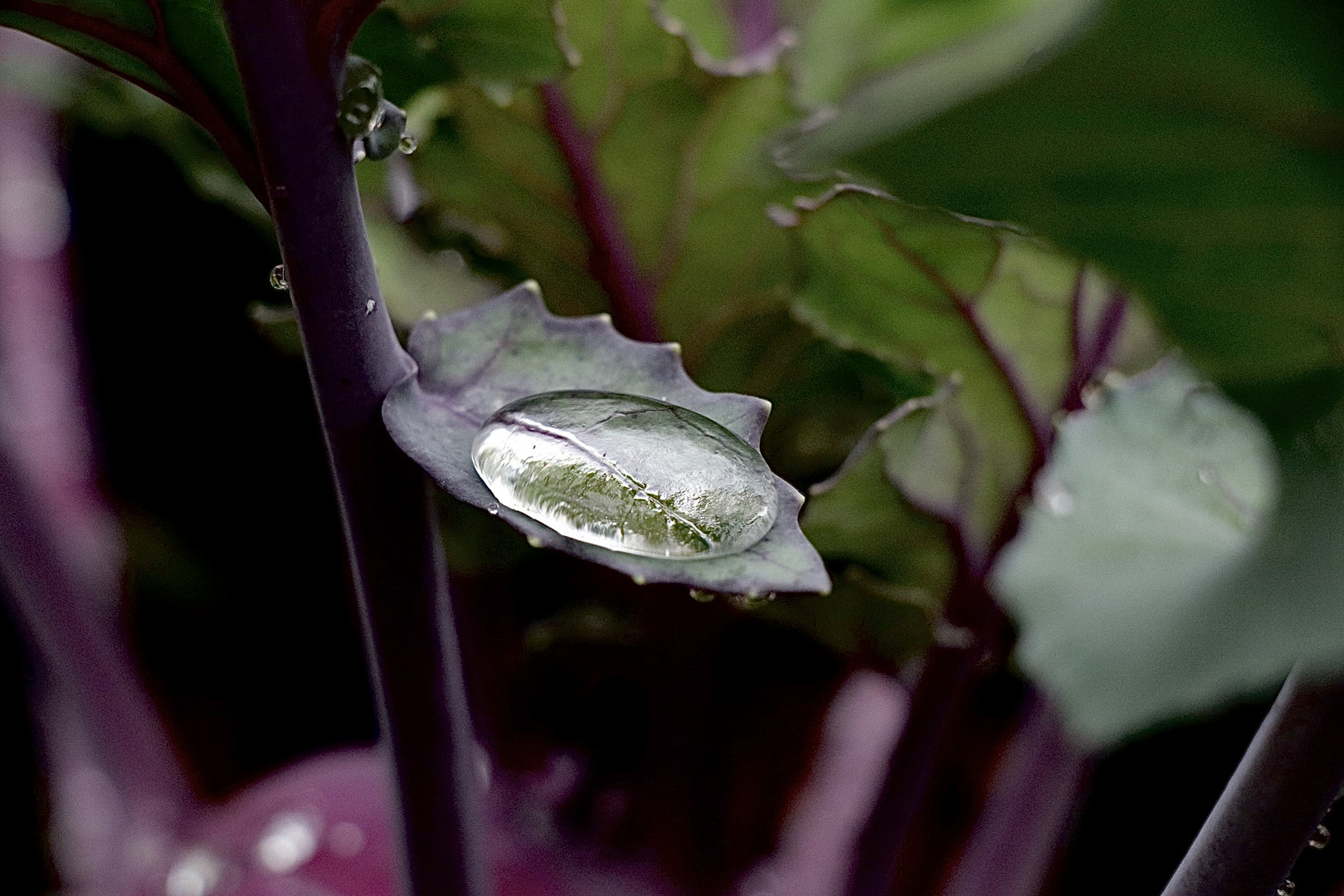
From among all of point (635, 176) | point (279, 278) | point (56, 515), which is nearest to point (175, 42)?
point (279, 278)

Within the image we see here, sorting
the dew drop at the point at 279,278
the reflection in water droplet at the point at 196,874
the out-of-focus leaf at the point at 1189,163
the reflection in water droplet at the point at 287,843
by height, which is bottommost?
the reflection in water droplet at the point at 196,874

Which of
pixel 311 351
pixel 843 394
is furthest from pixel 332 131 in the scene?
pixel 843 394

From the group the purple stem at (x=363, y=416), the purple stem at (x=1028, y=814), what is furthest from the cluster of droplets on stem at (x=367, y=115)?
the purple stem at (x=1028, y=814)

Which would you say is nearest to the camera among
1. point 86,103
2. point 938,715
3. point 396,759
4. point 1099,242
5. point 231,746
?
point 1099,242

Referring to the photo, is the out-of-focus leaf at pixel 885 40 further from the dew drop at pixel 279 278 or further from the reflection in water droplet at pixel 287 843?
the reflection in water droplet at pixel 287 843

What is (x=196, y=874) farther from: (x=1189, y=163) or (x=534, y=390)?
(x=1189, y=163)

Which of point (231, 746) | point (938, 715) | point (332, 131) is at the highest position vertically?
point (332, 131)

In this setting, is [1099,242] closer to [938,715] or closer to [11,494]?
[938,715]
